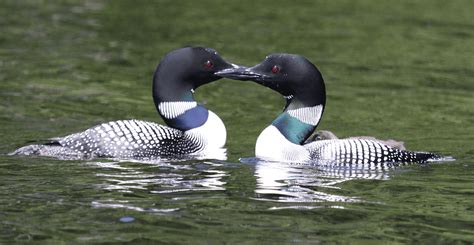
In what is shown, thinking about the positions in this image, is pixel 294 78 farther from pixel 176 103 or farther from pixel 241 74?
pixel 176 103

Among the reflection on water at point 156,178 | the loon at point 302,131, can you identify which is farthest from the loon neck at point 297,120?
the reflection on water at point 156,178

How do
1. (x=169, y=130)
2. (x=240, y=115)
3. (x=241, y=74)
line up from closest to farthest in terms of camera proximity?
(x=241, y=74) < (x=169, y=130) < (x=240, y=115)

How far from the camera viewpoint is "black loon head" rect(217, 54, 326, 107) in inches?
370

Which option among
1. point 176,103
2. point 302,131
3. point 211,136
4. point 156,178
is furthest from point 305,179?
point 176,103

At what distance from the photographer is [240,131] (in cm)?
1148

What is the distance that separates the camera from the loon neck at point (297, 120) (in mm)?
9477

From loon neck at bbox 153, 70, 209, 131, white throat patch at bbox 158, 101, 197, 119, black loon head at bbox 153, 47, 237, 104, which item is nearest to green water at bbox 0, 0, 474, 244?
loon neck at bbox 153, 70, 209, 131

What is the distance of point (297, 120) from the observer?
949 cm

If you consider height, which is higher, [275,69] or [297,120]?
[275,69]

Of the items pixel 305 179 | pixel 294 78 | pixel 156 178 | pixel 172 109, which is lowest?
pixel 156 178

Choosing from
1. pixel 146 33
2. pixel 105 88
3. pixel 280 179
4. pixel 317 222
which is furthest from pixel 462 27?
pixel 317 222

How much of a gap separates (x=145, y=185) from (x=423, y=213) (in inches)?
77.9

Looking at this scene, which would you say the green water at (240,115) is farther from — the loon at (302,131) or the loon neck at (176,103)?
the loon neck at (176,103)

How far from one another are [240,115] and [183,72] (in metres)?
2.37
